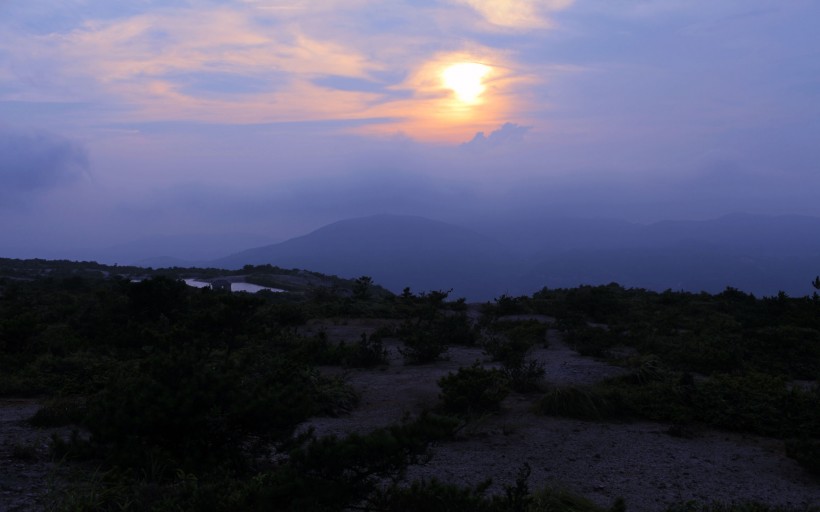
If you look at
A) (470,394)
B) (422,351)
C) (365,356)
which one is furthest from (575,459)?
(365,356)

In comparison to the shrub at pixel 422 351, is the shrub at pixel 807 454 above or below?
below

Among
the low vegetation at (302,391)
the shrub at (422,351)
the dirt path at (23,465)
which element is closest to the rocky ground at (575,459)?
the dirt path at (23,465)

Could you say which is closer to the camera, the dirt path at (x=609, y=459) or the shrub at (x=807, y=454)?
the dirt path at (x=609, y=459)

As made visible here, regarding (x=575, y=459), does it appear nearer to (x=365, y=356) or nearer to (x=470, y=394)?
(x=470, y=394)

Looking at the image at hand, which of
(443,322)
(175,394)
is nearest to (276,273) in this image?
(443,322)

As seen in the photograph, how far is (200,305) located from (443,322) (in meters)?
6.98

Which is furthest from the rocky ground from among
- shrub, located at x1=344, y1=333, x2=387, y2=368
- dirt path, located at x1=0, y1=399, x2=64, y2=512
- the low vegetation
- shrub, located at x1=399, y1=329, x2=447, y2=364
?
shrub, located at x1=399, y1=329, x2=447, y2=364

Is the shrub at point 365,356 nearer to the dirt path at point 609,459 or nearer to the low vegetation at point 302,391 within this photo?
the low vegetation at point 302,391

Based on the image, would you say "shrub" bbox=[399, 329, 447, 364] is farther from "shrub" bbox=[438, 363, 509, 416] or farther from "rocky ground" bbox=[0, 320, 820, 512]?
"shrub" bbox=[438, 363, 509, 416]

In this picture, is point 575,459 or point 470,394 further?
point 470,394

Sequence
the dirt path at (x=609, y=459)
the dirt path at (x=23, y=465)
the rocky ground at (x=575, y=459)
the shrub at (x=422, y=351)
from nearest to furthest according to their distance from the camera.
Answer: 1. the dirt path at (x=23, y=465)
2. the rocky ground at (x=575, y=459)
3. the dirt path at (x=609, y=459)
4. the shrub at (x=422, y=351)

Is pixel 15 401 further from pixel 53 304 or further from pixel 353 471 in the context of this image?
pixel 53 304

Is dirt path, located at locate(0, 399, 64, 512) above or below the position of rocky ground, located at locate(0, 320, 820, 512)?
above

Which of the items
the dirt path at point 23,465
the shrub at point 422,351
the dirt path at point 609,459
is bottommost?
the dirt path at point 609,459
